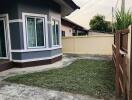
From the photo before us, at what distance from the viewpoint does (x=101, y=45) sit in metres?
13.7

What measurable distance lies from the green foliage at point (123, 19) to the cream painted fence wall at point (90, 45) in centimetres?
570

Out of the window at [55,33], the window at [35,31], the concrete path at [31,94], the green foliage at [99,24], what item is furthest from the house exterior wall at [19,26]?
the green foliage at [99,24]

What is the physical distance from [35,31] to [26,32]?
1.79ft

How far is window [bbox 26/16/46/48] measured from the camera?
8.30 meters

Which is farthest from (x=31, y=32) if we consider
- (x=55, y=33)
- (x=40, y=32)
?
(x=55, y=33)

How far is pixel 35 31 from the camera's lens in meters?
8.55

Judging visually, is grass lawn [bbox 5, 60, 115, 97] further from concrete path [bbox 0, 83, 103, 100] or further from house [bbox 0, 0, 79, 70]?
house [bbox 0, 0, 79, 70]

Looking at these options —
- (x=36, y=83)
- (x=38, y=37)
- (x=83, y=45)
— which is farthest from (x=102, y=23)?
(x=36, y=83)

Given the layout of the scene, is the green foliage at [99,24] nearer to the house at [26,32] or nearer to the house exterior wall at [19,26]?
→ the house at [26,32]

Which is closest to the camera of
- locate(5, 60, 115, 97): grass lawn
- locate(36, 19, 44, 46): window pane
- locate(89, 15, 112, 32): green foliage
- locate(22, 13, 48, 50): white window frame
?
locate(5, 60, 115, 97): grass lawn

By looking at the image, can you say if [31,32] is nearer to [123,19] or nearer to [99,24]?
[123,19]

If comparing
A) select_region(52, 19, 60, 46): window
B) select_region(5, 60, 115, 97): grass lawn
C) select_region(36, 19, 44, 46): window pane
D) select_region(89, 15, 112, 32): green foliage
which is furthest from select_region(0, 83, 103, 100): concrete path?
select_region(89, 15, 112, 32): green foliage

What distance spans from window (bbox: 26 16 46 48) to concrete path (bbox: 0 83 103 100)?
3.62m

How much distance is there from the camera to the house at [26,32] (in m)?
7.92
